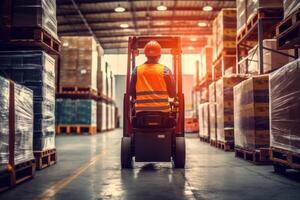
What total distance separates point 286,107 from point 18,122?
3222 mm

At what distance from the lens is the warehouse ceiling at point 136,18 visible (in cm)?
1981

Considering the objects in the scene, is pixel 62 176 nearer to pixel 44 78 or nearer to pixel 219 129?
pixel 44 78

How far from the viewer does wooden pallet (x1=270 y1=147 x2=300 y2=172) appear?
444 centimetres

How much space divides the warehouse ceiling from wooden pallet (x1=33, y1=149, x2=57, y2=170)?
13833 mm

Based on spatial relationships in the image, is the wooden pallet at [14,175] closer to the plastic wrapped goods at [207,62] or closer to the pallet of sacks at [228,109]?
the pallet of sacks at [228,109]

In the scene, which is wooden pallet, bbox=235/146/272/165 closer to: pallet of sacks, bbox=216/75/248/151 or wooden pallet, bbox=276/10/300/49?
pallet of sacks, bbox=216/75/248/151

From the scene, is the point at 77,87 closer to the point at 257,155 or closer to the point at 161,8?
the point at 161,8

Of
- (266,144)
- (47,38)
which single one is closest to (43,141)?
(47,38)

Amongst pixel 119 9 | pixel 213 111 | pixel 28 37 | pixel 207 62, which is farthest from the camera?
pixel 119 9

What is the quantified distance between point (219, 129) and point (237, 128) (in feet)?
6.74

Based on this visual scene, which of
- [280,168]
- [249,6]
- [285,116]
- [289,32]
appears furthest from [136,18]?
[285,116]

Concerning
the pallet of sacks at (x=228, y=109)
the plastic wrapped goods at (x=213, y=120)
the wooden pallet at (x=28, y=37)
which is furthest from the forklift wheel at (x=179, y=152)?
the plastic wrapped goods at (x=213, y=120)

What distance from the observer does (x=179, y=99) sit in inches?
231

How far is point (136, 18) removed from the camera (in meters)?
22.4
